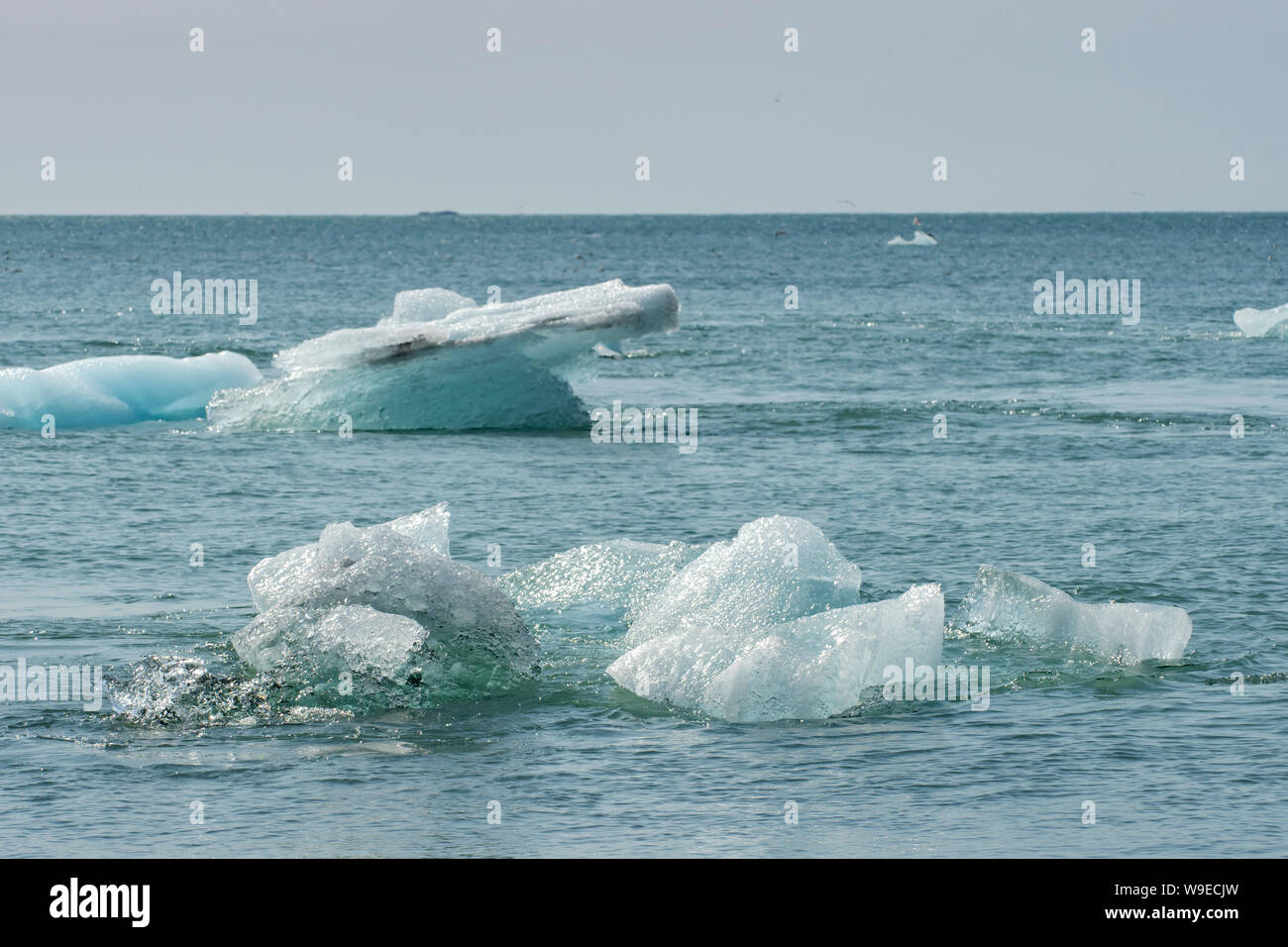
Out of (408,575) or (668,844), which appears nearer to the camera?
(668,844)

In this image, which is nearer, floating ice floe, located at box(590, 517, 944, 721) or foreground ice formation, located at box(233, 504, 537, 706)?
floating ice floe, located at box(590, 517, 944, 721)

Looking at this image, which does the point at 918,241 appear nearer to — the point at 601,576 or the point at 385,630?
the point at 601,576

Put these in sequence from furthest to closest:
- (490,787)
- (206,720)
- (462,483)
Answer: (462,483) < (206,720) < (490,787)

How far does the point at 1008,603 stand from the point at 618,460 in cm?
1040

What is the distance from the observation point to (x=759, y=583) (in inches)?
497

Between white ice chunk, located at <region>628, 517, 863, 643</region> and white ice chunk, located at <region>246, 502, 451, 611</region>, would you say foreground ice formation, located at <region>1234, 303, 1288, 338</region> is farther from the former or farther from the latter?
white ice chunk, located at <region>246, 502, 451, 611</region>

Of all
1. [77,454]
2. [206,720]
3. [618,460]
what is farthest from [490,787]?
[77,454]

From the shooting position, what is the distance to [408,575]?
39.8ft

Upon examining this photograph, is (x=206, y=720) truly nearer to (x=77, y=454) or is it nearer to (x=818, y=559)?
(x=818, y=559)

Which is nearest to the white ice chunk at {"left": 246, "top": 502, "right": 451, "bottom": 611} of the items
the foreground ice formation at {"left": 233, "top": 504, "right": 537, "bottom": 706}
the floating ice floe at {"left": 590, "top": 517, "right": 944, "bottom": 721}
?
the foreground ice formation at {"left": 233, "top": 504, "right": 537, "bottom": 706}

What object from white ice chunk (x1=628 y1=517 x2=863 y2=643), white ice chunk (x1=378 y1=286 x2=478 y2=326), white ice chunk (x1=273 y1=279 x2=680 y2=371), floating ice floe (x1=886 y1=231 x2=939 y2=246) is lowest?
white ice chunk (x1=628 y1=517 x2=863 y2=643)

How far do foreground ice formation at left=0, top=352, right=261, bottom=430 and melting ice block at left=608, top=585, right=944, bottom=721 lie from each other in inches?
666

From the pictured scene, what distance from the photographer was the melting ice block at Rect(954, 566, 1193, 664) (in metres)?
12.5
